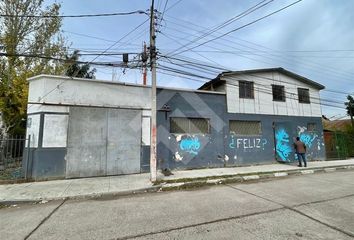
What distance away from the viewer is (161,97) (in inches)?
442

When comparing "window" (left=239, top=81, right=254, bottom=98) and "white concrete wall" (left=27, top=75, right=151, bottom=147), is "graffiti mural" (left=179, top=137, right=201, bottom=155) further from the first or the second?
"window" (left=239, top=81, right=254, bottom=98)

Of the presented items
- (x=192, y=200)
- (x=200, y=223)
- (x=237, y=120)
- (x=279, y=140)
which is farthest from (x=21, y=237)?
(x=279, y=140)

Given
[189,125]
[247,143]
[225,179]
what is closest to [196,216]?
[225,179]

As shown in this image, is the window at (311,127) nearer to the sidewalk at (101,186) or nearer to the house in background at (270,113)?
the house in background at (270,113)

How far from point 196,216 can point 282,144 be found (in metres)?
10.8

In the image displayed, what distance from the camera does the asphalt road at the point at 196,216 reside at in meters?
4.01

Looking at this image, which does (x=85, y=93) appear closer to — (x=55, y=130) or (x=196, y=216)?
(x=55, y=130)

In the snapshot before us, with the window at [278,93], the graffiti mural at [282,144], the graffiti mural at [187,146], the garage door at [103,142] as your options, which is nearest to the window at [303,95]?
the window at [278,93]

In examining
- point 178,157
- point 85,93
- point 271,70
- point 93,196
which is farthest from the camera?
point 271,70

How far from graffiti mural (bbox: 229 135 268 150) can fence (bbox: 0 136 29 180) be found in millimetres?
10361

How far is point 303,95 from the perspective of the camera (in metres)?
15.1

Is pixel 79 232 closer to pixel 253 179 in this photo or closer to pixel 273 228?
pixel 273 228

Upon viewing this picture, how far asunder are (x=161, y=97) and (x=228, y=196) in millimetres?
6344

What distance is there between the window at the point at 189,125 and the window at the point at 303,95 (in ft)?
25.3
